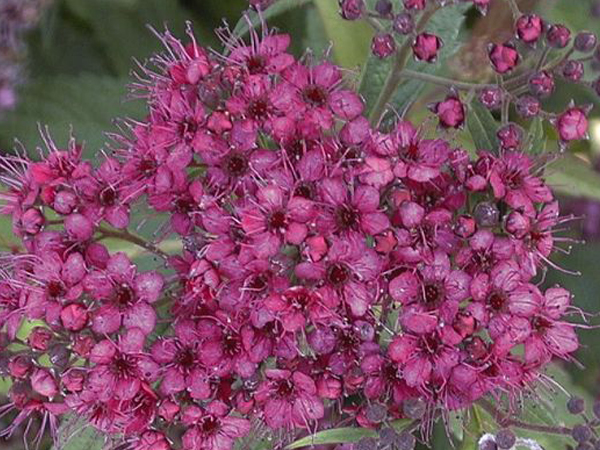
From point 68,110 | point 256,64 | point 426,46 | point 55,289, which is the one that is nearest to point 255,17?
point 256,64

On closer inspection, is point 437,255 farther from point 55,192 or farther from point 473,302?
point 55,192

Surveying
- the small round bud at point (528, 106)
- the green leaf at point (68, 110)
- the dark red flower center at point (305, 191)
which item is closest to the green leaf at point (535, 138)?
the small round bud at point (528, 106)

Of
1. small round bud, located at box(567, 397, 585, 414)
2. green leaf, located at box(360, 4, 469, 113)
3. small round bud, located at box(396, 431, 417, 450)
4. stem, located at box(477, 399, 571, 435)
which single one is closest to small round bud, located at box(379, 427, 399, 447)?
small round bud, located at box(396, 431, 417, 450)

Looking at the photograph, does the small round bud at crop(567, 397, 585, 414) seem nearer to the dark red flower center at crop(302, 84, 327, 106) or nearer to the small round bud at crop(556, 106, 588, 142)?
the small round bud at crop(556, 106, 588, 142)

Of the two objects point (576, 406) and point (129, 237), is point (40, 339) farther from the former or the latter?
point (576, 406)

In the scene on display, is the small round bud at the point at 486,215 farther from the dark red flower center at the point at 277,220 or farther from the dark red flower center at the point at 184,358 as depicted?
the dark red flower center at the point at 184,358

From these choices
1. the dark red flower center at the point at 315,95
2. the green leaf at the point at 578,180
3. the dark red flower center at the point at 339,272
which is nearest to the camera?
the dark red flower center at the point at 339,272

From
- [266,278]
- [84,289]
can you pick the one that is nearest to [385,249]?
[266,278]
